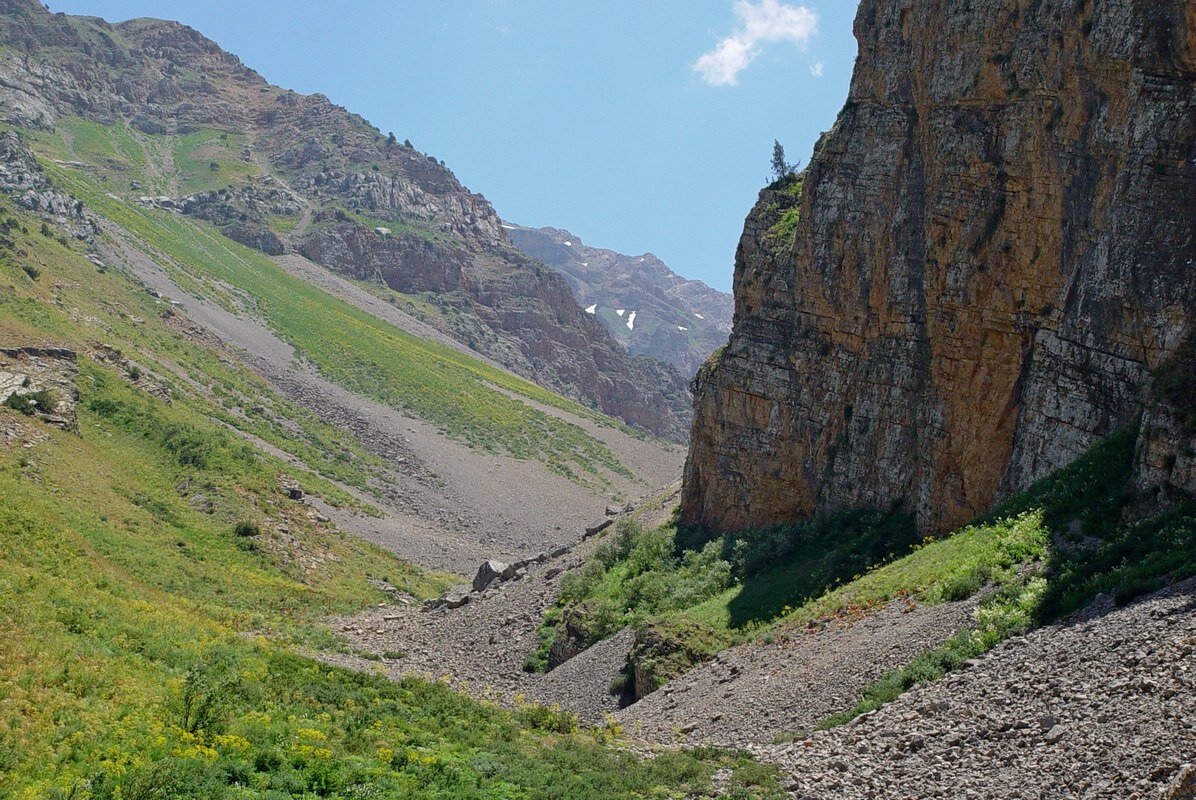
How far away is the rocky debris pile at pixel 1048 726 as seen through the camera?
38.2 ft

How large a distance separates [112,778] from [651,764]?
314 inches

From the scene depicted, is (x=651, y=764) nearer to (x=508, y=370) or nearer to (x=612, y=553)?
(x=612, y=553)

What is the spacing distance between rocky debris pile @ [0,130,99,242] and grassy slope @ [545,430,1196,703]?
6961 centimetres

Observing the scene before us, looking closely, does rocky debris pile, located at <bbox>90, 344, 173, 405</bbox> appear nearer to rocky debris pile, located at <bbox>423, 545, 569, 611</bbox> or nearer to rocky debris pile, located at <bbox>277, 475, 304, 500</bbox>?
rocky debris pile, located at <bbox>277, 475, 304, 500</bbox>

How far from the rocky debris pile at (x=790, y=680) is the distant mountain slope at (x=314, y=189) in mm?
113134

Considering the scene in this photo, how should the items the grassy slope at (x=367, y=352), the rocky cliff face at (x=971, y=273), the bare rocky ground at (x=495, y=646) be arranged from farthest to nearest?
the grassy slope at (x=367, y=352), the bare rocky ground at (x=495, y=646), the rocky cliff face at (x=971, y=273)

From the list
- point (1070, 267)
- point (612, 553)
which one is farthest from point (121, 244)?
point (1070, 267)

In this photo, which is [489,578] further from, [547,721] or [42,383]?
[547,721]

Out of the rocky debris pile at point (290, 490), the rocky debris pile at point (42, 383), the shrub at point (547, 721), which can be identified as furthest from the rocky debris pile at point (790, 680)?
the rocky debris pile at point (290, 490)

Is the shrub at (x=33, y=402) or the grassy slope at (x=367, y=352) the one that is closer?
the shrub at (x=33, y=402)

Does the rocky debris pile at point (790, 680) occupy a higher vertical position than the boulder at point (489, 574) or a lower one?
higher

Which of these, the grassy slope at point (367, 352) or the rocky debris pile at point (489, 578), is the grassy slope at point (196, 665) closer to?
the rocky debris pile at point (489, 578)

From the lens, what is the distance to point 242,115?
190 meters

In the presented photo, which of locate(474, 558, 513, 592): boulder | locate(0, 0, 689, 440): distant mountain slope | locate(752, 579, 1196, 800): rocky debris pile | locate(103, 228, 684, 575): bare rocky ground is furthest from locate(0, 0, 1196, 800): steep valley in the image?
locate(0, 0, 689, 440): distant mountain slope
